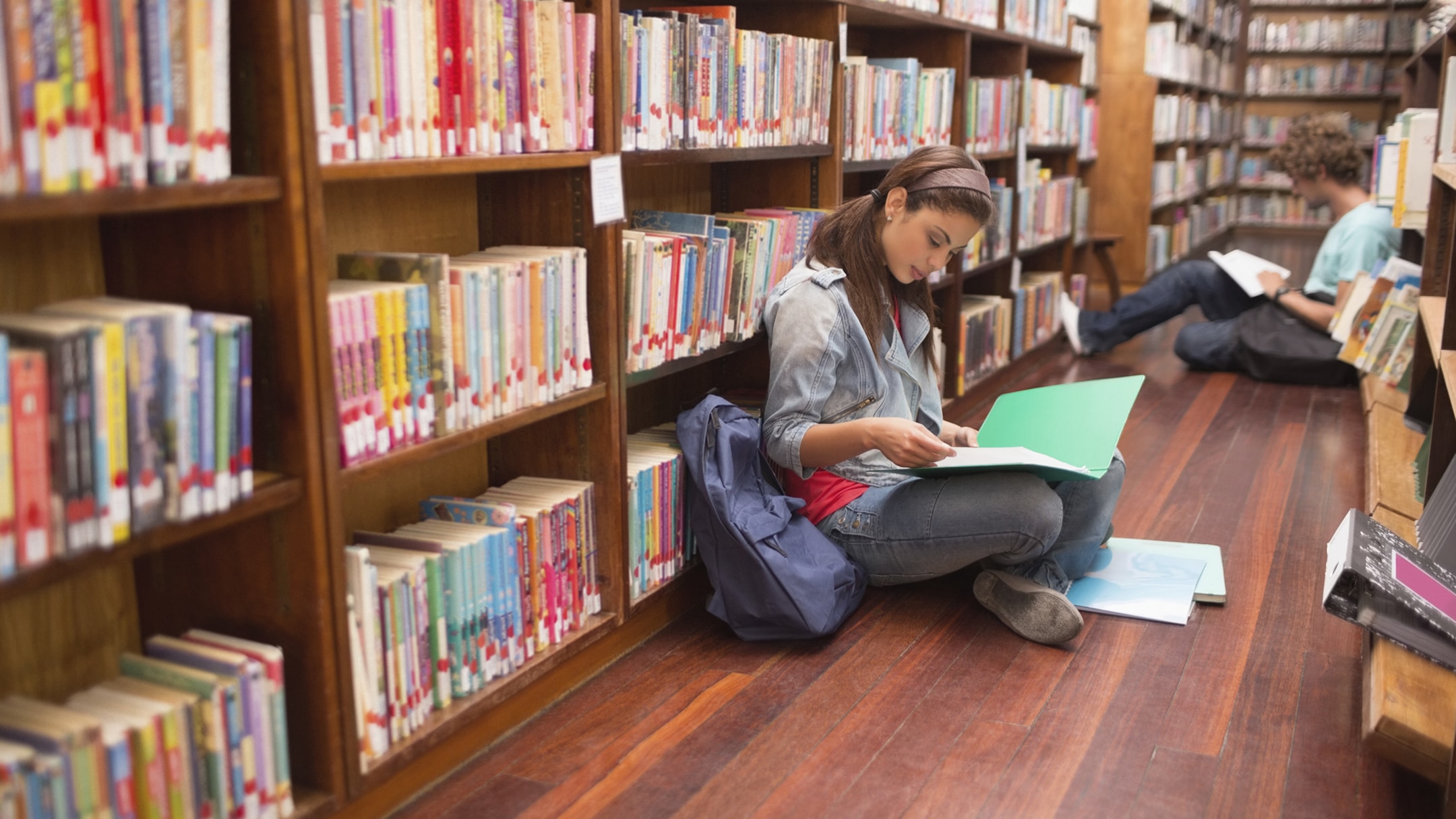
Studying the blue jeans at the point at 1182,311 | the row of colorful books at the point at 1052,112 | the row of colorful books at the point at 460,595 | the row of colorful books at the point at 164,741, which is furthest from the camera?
the blue jeans at the point at 1182,311

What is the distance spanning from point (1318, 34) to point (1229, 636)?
9462 mm

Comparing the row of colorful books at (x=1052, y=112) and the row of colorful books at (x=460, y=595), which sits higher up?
the row of colorful books at (x=1052, y=112)

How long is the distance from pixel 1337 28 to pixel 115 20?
35.9 ft

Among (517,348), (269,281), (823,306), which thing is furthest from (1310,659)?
(269,281)

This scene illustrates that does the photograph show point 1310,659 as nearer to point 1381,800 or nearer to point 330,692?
A: point 1381,800

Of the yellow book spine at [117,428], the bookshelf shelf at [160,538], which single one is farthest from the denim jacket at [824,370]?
the yellow book spine at [117,428]

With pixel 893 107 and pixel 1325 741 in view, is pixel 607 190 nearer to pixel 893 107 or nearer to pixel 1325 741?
pixel 1325 741

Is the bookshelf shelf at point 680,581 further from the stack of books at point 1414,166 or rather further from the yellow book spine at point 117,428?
the stack of books at point 1414,166

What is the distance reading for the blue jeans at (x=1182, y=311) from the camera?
17.2ft

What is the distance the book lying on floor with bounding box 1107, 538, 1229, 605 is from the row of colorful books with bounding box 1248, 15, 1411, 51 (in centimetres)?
880

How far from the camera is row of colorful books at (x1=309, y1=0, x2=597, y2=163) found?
1582 millimetres

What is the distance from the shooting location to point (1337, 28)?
33.4 feet

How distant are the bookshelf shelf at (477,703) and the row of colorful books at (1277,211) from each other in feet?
32.6

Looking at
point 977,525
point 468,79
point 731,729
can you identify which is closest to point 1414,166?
point 977,525
